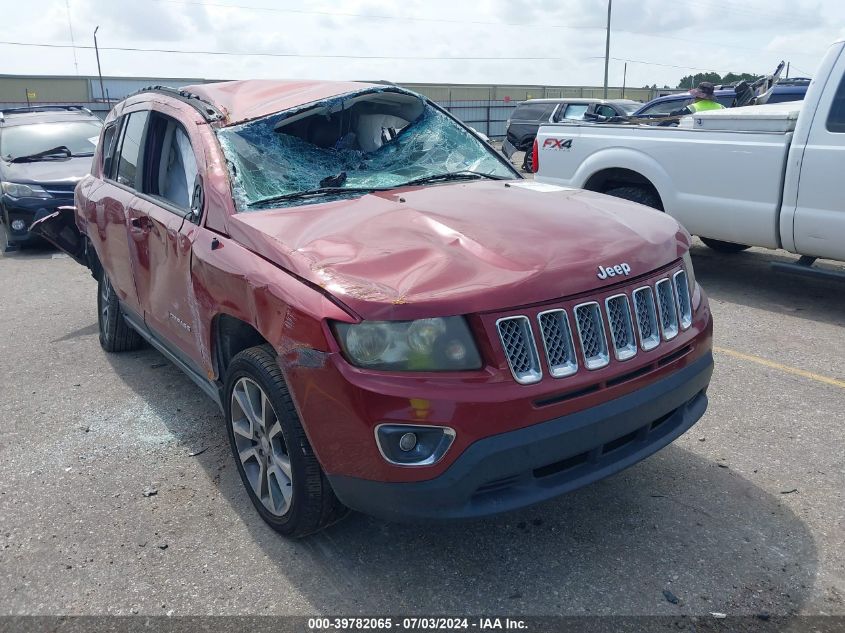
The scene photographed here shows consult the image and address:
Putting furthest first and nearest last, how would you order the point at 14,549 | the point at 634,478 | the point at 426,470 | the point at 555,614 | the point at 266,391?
the point at 634,478
the point at 14,549
the point at 266,391
the point at 555,614
the point at 426,470

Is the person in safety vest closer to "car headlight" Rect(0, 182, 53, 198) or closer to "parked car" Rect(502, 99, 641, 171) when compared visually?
"parked car" Rect(502, 99, 641, 171)

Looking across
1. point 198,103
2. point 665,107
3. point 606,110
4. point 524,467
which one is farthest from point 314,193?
point 606,110

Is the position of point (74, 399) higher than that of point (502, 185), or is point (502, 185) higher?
point (502, 185)

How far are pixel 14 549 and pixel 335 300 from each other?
6.22 ft

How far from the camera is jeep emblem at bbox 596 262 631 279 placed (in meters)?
2.65

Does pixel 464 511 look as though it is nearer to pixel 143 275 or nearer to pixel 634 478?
pixel 634 478

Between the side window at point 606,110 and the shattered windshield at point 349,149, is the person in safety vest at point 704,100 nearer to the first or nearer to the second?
the shattered windshield at point 349,149

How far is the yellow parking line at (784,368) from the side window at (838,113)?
1942 millimetres

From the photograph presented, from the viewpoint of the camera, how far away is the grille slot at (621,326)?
2637 mm

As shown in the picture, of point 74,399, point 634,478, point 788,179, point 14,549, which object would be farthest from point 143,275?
point 788,179

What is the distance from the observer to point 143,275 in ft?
13.4

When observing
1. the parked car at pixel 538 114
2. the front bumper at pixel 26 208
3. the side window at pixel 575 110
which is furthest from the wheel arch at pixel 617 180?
the side window at pixel 575 110

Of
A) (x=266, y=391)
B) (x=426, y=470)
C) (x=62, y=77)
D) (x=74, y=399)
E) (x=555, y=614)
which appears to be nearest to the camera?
(x=426, y=470)

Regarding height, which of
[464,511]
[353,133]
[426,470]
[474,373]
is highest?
[353,133]
